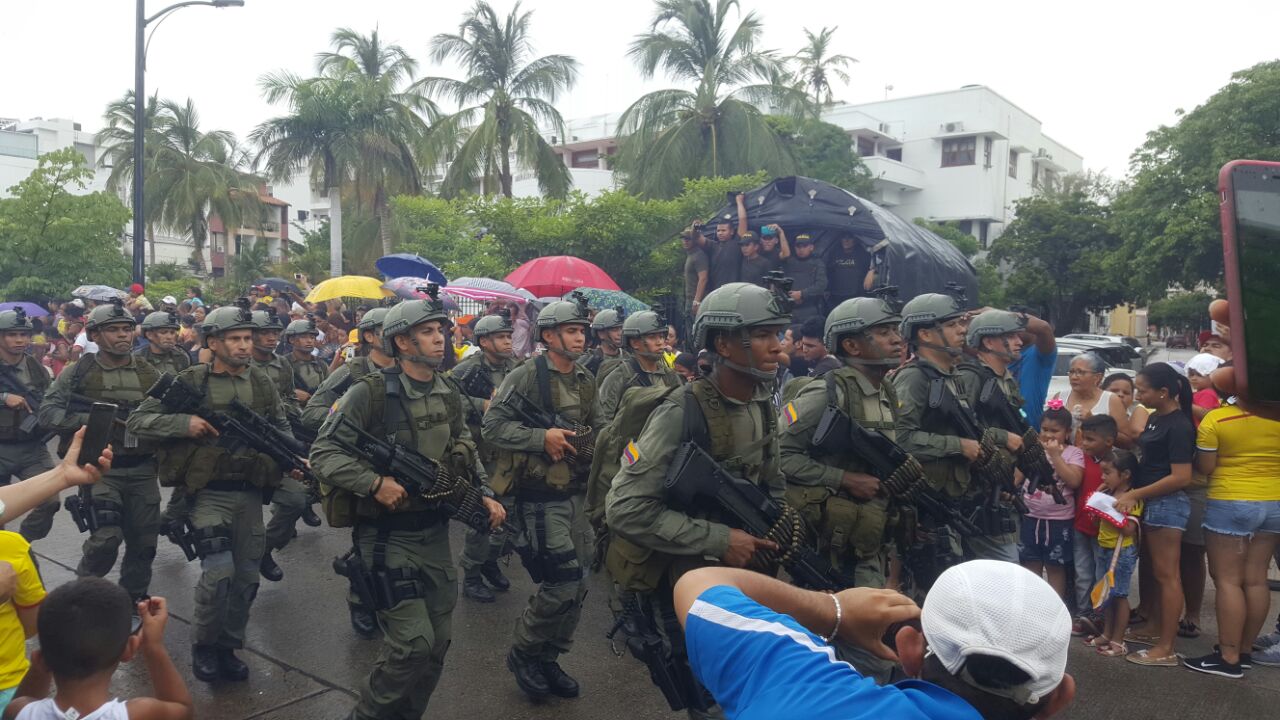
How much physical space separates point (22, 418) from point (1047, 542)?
782 centimetres

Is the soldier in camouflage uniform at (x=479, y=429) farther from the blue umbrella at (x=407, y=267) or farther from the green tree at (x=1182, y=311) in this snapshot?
the green tree at (x=1182, y=311)

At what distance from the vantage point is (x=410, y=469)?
163 inches

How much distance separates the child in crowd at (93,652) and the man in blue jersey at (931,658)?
1774 mm

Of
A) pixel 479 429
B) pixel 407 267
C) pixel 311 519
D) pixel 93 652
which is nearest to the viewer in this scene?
pixel 93 652

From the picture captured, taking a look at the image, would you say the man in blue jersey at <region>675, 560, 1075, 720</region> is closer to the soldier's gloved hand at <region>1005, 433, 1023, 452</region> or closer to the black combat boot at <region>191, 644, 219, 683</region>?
the soldier's gloved hand at <region>1005, 433, 1023, 452</region>

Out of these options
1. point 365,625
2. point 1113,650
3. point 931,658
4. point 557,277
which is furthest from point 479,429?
point 557,277

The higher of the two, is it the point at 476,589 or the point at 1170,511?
the point at 1170,511

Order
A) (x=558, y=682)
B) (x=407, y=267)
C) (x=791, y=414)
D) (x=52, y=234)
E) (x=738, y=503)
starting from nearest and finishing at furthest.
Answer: (x=738, y=503) → (x=791, y=414) → (x=558, y=682) → (x=407, y=267) → (x=52, y=234)

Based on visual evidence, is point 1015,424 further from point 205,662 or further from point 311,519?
point 311,519

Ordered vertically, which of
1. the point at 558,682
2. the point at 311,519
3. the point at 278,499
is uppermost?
the point at 278,499

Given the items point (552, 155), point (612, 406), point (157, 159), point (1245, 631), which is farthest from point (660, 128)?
point (157, 159)

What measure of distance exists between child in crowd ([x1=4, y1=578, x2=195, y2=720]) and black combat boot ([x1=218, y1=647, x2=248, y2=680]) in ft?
8.01

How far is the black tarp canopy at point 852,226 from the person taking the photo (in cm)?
1128

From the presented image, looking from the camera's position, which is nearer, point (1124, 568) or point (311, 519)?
point (1124, 568)
